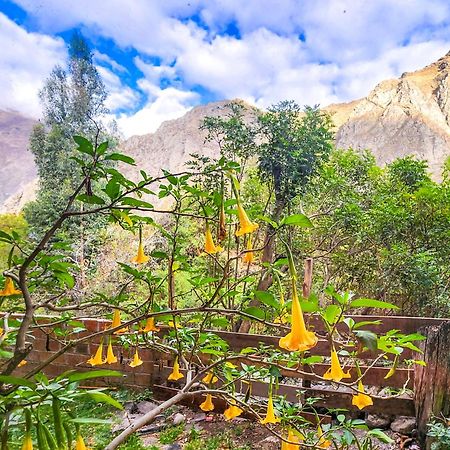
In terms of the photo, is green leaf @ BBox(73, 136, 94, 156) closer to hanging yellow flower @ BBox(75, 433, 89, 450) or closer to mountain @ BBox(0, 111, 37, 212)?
hanging yellow flower @ BBox(75, 433, 89, 450)

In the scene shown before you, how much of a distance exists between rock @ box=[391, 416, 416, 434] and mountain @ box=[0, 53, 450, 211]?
11.1 metres

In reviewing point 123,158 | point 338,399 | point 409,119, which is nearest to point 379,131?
point 409,119

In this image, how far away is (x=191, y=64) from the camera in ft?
20.3

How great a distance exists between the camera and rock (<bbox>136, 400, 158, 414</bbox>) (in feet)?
7.87

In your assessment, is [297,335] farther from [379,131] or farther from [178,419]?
[379,131]

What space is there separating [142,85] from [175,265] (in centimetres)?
619

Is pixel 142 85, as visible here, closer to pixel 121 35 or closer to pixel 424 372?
pixel 121 35

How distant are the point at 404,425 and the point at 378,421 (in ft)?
0.40

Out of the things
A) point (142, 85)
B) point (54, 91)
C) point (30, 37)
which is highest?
point (54, 91)

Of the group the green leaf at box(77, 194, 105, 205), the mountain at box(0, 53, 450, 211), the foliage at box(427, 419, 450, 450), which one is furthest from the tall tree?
the green leaf at box(77, 194, 105, 205)

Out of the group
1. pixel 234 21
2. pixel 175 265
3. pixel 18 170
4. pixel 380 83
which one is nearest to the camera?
pixel 175 265

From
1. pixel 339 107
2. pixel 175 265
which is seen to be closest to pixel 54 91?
pixel 175 265

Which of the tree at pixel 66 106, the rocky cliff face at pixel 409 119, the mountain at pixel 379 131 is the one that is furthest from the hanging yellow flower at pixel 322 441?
the rocky cliff face at pixel 409 119

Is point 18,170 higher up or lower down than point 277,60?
lower down
